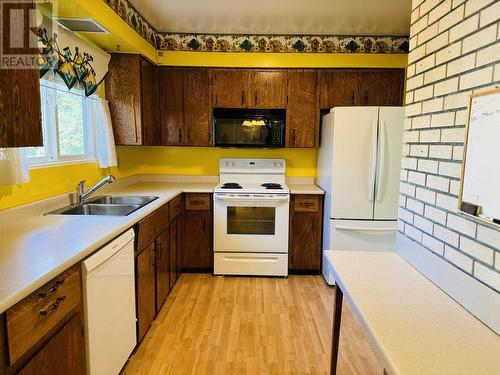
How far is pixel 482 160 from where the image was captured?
43.0 inches

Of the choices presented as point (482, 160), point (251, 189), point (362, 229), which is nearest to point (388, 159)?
point (362, 229)

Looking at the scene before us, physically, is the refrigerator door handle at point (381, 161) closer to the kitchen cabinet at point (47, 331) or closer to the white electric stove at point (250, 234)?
the white electric stove at point (250, 234)

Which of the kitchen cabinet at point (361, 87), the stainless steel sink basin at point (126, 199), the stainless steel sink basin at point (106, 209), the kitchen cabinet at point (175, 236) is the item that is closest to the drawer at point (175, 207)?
the kitchen cabinet at point (175, 236)

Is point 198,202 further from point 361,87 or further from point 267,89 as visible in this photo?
point 361,87

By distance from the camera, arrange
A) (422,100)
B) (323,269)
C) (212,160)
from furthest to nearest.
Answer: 1. (212,160)
2. (323,269)
3. (422,100)

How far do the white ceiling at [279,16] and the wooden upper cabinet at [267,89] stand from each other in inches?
17.3

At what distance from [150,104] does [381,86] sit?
2.43 m

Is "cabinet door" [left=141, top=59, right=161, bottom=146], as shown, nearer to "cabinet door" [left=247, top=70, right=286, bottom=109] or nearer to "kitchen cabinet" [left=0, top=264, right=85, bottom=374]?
"cabinet door" [left=247, top=70, right=286, bottom=109]

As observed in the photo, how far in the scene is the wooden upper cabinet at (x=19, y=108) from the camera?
124cm

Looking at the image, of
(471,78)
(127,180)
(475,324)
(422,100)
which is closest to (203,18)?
(127,180)

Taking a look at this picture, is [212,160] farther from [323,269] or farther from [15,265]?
[15,265]

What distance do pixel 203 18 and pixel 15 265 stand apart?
2.77m

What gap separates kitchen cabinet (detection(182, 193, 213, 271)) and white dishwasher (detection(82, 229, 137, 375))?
1.40 meters

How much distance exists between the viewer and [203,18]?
10.5 feet
